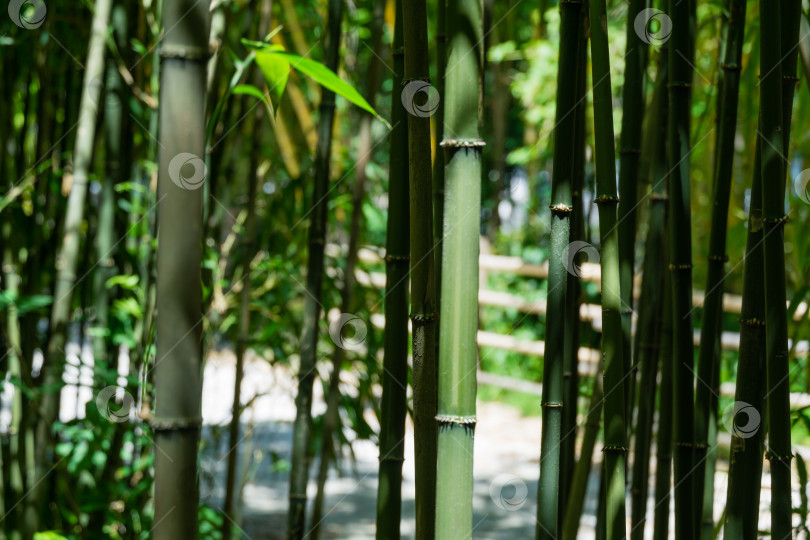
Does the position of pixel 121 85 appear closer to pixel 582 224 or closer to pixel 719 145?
pixel 582 224

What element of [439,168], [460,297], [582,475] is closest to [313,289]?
[439,168]

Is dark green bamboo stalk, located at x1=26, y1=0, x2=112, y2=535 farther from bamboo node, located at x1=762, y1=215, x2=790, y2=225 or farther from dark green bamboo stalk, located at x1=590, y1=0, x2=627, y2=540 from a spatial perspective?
bamboo node, located at x1=762, y1=215, x2=790, y2=225

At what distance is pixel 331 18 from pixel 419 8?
487 mm

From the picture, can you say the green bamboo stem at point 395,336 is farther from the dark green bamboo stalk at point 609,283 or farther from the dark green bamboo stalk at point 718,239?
the dark green bamboo stalk at point 718,239

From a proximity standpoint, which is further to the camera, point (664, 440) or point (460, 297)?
point (664, 440)

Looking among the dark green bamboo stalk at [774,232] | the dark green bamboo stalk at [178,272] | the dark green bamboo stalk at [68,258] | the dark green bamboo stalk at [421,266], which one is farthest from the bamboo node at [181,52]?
the dark green bamboo stalk at [68,258]

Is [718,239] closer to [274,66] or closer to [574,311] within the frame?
[574,311]

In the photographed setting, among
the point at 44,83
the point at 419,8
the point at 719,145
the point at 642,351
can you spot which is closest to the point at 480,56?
the point at 419,8

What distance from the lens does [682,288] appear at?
70cm

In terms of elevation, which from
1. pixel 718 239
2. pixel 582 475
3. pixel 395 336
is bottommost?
pixel 582 475

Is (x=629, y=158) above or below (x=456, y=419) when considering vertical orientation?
above

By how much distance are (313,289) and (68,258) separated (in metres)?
0.35

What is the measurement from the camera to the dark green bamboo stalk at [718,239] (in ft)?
2.32

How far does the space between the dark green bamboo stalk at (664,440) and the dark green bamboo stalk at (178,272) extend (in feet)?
1.50
